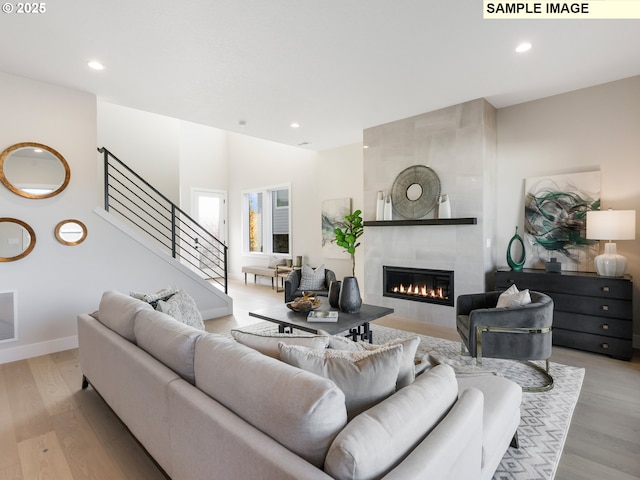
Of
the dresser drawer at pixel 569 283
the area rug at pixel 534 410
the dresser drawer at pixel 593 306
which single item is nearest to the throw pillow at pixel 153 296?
the area rug at pixel 534 410

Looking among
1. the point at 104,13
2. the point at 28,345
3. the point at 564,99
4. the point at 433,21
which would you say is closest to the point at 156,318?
the point at 104,13

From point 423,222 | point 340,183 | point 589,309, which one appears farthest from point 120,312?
point 340,183

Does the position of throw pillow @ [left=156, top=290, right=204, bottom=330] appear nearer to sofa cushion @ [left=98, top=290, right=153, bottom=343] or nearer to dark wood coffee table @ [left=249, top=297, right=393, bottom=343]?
sofa cushion @ [left=98, top=290, right=153, bottom=343]

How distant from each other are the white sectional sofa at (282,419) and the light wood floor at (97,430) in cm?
28

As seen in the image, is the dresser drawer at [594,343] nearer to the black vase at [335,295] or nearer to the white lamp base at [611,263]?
the white lamp base at [611,263]

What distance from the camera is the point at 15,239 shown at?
3.48 metres

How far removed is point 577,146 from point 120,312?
5.00 meters

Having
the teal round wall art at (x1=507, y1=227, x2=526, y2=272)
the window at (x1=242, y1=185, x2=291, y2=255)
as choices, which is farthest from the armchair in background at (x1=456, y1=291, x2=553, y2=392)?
the window at (x1=242, y1=185, x2=291, y2=255)

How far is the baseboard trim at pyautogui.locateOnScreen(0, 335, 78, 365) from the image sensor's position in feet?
11.3

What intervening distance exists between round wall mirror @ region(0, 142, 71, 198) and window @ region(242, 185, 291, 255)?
15.0 ft

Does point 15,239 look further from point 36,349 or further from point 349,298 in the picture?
point 349,298

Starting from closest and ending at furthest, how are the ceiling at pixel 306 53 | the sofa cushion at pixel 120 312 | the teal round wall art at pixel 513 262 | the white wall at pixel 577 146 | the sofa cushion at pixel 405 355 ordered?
the sofa cushion at pixel 405 355 → the sofa cushion at pixel 120 312 → the ceiling at pixel 306 53 → the white wall at pixel 577 146 → the teal round wall art at pixel 513 262

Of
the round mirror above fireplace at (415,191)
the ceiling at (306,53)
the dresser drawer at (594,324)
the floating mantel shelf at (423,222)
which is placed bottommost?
the dresser drawer at (594,324)

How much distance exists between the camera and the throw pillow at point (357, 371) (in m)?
1.24
